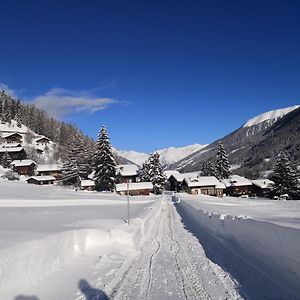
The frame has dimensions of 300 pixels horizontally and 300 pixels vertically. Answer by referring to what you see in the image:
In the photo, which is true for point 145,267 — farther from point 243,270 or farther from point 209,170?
point 209,170

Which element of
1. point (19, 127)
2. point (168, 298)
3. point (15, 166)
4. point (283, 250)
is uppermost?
point (19, 127)

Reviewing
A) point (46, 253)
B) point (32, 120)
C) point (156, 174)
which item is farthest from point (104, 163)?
point (32, 120)

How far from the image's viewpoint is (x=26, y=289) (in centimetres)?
751

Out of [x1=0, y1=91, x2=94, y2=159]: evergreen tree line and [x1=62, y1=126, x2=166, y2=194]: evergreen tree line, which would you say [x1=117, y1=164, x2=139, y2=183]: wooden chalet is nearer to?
[x1=62, y1=126, x2=166, y2=194]: evergreen tree line

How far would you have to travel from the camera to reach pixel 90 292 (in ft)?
25.6

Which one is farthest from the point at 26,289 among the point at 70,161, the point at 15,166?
the point at 15,166

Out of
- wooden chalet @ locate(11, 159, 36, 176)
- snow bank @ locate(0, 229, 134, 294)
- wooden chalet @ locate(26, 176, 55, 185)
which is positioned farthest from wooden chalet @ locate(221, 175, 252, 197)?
snow bank @ locate(0, 229, 134, 294)

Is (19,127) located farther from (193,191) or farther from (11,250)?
(11,250)

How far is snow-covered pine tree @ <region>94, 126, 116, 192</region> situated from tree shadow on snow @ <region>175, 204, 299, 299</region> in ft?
158

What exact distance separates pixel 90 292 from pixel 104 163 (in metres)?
54.7

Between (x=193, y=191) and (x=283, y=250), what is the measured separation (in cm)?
10031

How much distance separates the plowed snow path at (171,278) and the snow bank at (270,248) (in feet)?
3.45

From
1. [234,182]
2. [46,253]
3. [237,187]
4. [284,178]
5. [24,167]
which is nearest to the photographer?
[46,253]

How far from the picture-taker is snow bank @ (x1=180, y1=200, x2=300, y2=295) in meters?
8.14
